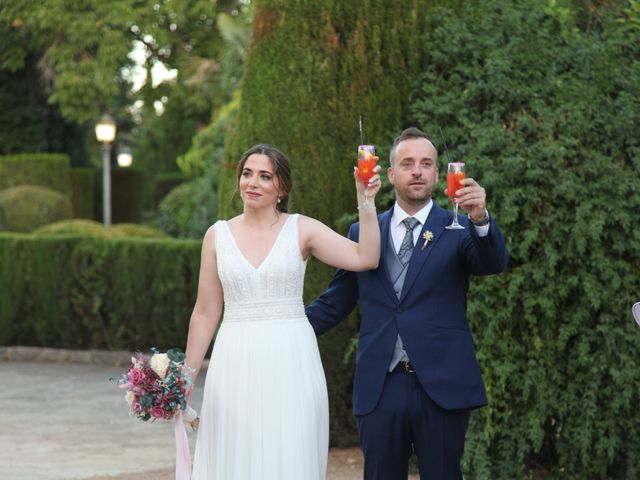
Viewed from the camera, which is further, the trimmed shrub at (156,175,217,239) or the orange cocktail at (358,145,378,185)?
the trimmed shrub at (156,175,217,239)

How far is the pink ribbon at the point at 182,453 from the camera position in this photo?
431 centimetres

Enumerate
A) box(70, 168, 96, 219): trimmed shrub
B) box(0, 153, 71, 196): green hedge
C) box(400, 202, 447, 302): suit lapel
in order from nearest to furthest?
box(400, 202, 447, 302): suit lapel < box(0, 153, 71, 196): green hedge < box(70, 168, 96, 219): trimmed shrub

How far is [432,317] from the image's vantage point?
4184mm

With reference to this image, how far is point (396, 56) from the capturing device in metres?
7.29

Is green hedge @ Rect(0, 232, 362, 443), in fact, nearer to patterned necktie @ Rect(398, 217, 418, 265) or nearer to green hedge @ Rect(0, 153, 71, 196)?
green hedge @ Rect(0, 153, 71, 196)

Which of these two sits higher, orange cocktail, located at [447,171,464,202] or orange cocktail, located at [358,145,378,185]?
orange cocktail, located at [358,145,378,185]

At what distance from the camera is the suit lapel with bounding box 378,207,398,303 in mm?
4238

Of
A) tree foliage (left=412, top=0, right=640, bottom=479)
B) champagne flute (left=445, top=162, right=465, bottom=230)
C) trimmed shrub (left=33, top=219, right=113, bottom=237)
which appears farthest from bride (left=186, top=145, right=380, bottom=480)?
trimmed shrub (left=33, top=219, right=113, bottom=237)

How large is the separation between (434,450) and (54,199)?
14.7 m

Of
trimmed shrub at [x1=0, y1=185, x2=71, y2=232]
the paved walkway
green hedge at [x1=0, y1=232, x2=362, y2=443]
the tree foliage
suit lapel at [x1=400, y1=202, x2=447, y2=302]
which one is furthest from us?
trimmed shrub at [x1=0, y1=185, x2=71, y2=232]

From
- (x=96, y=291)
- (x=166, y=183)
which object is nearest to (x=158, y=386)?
(x=96, y=291)

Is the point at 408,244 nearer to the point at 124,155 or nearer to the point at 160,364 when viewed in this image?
the point at 160,364

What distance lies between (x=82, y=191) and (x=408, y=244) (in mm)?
22418

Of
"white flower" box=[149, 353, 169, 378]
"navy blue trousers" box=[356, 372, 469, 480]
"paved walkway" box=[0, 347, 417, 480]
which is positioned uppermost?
"white flower" box=[149, 353, 169, 378]
